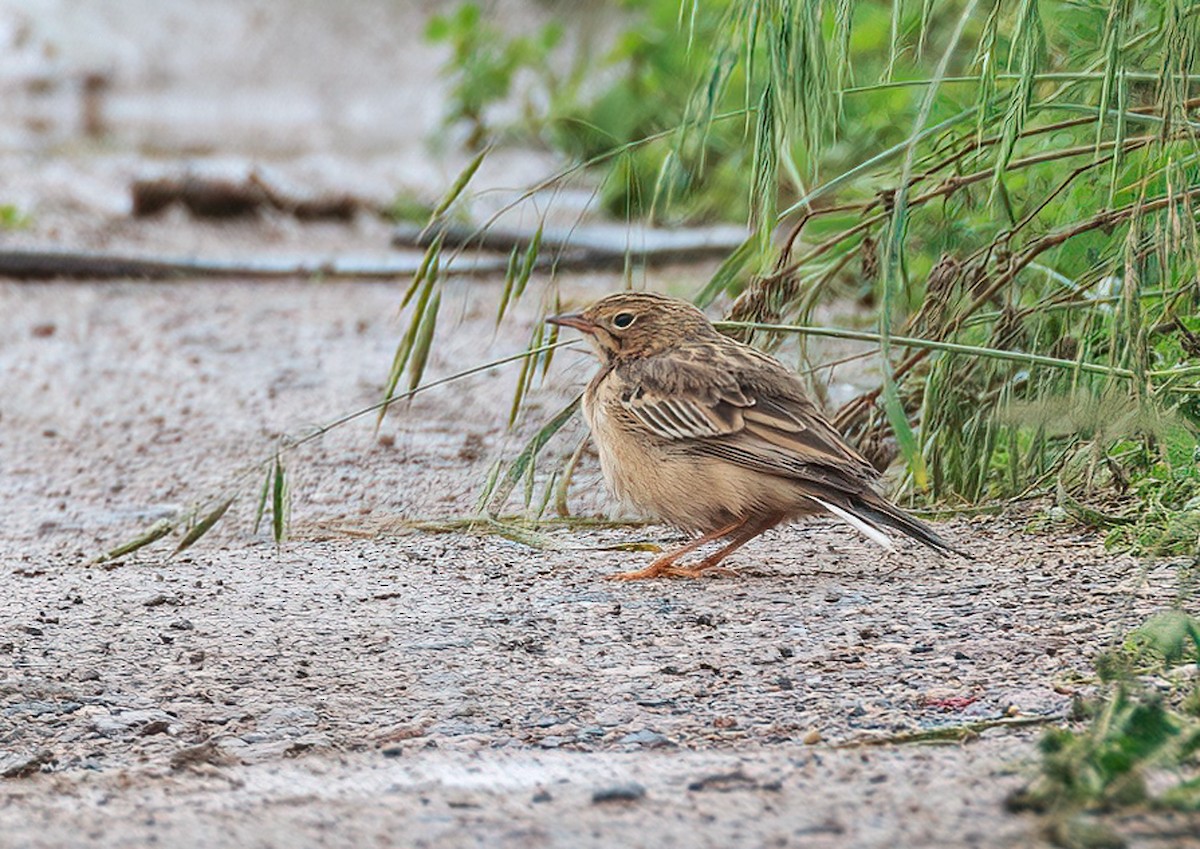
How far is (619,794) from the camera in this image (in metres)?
2.89

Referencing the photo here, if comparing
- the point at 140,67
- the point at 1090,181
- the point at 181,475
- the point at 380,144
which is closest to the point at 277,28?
the point at 140,67

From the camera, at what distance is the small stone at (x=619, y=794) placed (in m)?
2.87

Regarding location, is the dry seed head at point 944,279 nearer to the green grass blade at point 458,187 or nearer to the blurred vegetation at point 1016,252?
the blurred vegetation at point 1016,252

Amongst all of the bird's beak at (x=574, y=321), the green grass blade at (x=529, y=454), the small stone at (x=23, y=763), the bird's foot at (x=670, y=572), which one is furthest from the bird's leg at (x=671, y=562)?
the small stone at (x=23, y=763)

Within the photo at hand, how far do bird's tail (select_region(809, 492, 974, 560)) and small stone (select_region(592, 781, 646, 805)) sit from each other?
163 centimetres

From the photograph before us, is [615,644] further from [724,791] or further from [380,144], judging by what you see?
[380,144]

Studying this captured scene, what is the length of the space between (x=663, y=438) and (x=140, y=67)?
1661 centimetres

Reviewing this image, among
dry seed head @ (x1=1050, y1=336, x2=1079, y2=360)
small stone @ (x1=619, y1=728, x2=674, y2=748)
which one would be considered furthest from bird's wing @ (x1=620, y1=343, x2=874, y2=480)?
small stone @ (x1=619, y1=728, x2=674, y2=748)

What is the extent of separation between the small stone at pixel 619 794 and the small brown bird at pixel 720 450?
1644 mm

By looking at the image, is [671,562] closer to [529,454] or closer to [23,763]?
[529,454]

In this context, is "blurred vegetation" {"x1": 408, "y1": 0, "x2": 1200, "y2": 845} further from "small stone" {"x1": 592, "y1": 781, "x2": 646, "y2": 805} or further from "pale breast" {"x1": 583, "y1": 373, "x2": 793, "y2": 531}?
"small stone" {"x1": 592, "y1": 781, "x2": 646, "y2": 805}

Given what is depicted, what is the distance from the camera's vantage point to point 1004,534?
495 centimetres

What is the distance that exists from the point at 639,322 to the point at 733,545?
768 mm

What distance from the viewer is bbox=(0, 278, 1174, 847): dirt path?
9.30 ft
